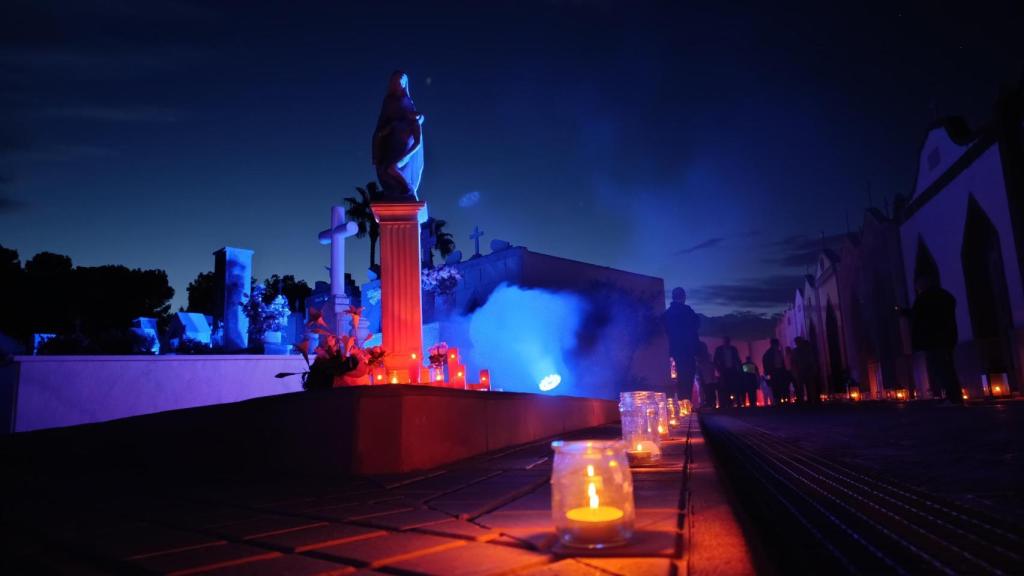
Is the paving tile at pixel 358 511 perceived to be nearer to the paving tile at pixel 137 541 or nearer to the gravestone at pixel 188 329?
the paving tile at pixel 137 541

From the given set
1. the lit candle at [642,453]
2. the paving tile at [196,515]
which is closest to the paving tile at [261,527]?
the paving tile at [196,515]

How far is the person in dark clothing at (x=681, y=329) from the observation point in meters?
10.3

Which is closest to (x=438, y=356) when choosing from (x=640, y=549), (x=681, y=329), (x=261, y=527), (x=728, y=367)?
(x=681, y=329)

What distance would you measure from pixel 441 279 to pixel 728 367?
13967 millimetres

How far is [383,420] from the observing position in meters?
4.55

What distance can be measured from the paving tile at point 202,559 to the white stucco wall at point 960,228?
583 inches

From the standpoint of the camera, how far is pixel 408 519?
240 centimetres

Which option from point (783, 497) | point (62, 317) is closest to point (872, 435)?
point (783, 497)

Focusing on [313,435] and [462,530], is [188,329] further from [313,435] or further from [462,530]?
[462,530]

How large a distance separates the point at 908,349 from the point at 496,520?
19.9m

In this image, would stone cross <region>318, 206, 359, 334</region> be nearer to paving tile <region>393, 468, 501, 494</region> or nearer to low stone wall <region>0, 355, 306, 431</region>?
low stone wall <region>0, 355, 306, 431</region>

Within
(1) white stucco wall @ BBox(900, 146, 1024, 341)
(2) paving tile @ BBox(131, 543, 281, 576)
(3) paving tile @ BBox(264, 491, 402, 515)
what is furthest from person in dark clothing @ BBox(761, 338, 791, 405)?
(2) paving tile @ BBox(131, 543, 281, 576)

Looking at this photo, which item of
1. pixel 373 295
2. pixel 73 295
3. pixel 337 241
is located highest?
pixel 73 295

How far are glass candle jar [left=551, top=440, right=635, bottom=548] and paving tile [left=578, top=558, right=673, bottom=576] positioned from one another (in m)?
0.08
